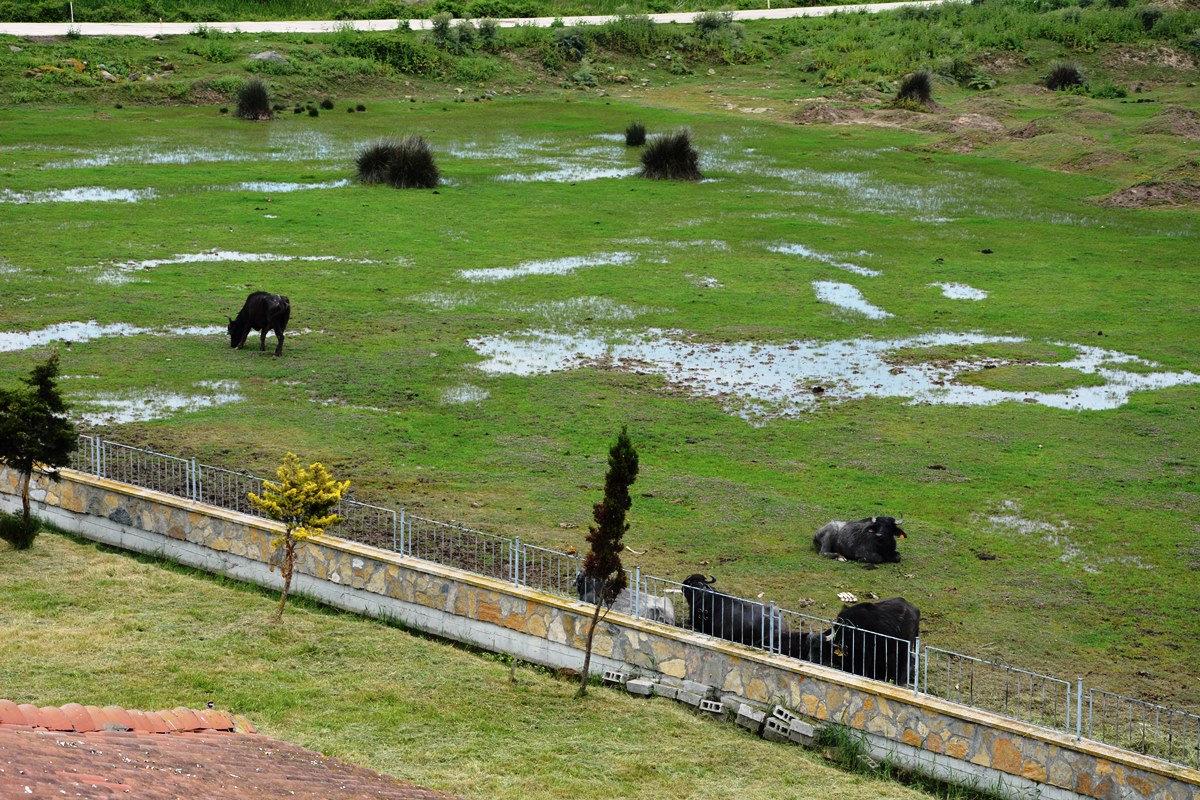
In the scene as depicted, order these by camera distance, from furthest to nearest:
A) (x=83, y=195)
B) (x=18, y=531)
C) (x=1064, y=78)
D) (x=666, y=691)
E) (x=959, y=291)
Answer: (x=1064, y=78)
(x=83, y=195)
(x=959, y=291)
(x=18, y=531)
(x=666, y=691)

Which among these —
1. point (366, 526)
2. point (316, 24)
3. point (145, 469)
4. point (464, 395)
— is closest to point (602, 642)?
point (366, 526)

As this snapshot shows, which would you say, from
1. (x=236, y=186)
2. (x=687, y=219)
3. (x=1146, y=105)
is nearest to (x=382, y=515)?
(x=687, y=219)

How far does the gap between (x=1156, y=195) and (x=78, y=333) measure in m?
37.8

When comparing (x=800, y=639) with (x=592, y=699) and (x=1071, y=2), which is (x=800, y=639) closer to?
(x=592, y=699)

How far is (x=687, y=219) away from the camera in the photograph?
4625 cm

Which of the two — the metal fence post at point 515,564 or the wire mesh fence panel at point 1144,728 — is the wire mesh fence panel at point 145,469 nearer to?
the metal fence post at point 515,564

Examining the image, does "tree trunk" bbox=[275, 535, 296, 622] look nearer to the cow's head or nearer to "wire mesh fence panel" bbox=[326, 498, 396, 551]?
"wire mesh fence panel" bbox=[326, 498, 396, 551]

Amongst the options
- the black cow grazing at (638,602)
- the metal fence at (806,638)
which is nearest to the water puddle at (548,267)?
the metal fence at (806,638)

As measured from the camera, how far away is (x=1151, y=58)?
82750 millimetres

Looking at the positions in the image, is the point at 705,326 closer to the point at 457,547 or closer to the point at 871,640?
the point at 457,547

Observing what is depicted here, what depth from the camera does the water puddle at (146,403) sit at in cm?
2500

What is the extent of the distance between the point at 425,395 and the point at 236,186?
979 inches

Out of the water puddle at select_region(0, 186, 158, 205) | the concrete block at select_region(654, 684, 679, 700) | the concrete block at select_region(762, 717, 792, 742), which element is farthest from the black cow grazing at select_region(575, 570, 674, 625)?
the water puddle at select_region(0, 186, 158, 205)

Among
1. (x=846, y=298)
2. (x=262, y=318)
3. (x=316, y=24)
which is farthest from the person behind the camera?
(x=316, y=24)
